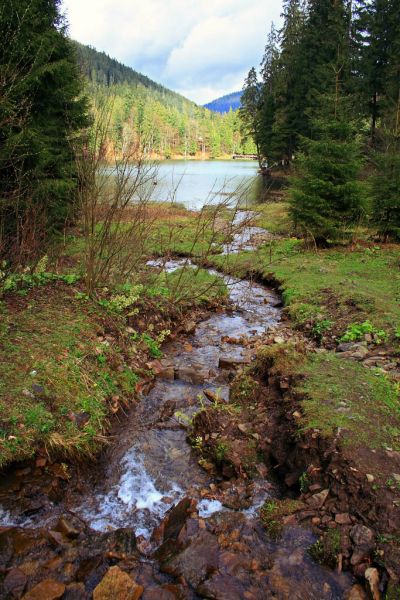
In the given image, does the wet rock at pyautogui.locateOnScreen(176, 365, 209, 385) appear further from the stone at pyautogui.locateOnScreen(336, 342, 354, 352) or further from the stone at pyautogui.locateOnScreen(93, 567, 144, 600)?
the stone at pyautogui.locateOnScreen(93, 567, 144, 600)

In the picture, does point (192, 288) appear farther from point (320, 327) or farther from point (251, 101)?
point (251, 101)

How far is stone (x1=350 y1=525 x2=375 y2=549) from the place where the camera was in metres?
3.51

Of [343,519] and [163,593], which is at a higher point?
[343,519]

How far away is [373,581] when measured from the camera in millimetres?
3227

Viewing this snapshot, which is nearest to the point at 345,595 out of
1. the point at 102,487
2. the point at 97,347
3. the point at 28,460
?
the point at 102,487

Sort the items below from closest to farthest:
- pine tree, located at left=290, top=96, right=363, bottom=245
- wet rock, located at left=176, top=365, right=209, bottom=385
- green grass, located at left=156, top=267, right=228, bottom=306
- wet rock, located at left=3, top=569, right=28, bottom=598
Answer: wet rock, located at left=3, top=569, right=28, bottom=598 → wet rock, located at left=176, top=365, right=209, bottom=385 → green grass, located at left=156, top=267, right=228, bottom=306 → pine tree, located at left=290, top=96, right=363, bottom=245

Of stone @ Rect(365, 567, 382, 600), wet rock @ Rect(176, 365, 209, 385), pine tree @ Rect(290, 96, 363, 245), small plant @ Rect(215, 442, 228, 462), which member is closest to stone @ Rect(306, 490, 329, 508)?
stone @ Rect(365, 567, 382, 600)

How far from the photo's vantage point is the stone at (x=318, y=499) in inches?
158

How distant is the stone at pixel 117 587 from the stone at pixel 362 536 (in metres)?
1.90

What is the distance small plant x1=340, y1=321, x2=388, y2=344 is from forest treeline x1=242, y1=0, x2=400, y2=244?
18.8 ft

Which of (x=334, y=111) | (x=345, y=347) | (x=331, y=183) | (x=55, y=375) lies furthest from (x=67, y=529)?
(x=334, y=111)

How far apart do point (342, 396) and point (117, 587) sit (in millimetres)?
3517

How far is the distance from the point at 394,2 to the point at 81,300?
3793cm

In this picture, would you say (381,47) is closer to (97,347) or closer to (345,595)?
(97,347)
